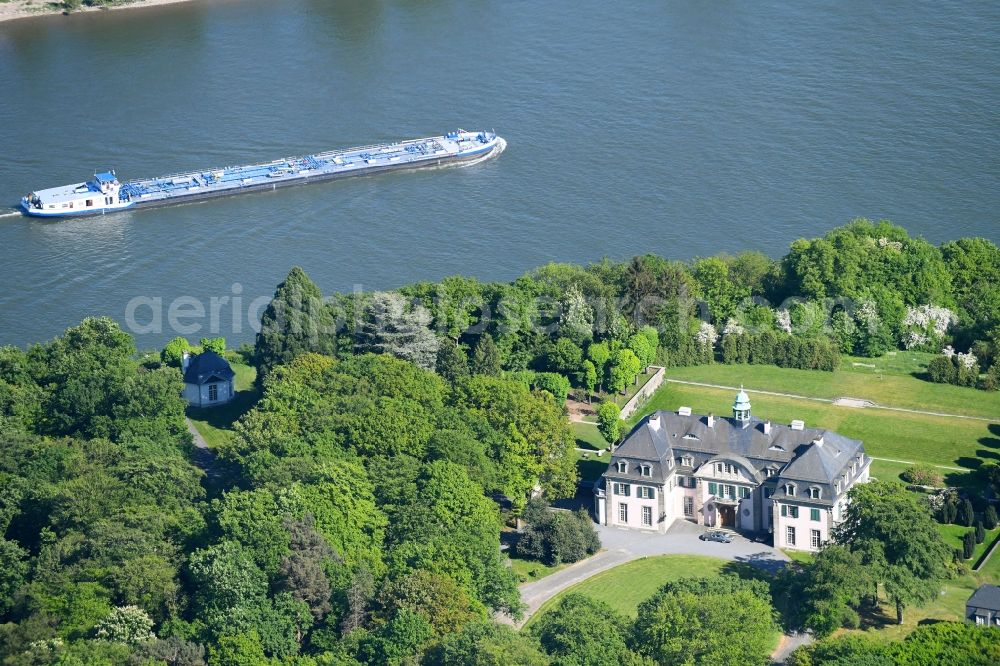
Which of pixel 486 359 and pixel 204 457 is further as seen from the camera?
pixel 486 359

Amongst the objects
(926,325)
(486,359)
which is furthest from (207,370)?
(926,325)

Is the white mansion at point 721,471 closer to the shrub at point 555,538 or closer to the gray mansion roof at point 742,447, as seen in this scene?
the gray mansion roof at point 742,447

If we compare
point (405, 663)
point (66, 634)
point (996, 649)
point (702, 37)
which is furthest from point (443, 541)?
point (702, 37)

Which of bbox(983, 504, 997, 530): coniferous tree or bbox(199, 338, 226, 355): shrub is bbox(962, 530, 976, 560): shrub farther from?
bbox(199, 338, 226, 355): shrub

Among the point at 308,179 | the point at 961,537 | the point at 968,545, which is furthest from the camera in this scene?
the point at 308,179

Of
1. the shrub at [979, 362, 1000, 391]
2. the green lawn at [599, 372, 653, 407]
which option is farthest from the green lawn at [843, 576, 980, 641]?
the green lawn at [599, 372, 653, 407]

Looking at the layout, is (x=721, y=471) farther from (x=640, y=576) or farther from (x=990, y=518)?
(x=990, y=518)

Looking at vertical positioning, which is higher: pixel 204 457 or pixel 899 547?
pixel 899 547

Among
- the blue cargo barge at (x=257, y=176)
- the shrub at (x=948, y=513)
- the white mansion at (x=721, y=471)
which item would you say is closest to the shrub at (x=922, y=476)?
the white mansion at (x=721, y=471)
